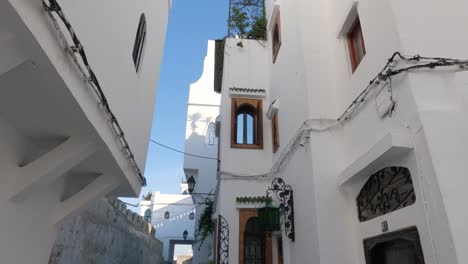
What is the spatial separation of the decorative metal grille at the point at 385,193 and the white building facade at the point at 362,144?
0.05 ft

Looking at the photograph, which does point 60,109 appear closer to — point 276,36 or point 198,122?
point 276,36

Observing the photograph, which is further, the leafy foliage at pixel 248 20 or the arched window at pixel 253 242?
the leafy foliage at pixel 248 20

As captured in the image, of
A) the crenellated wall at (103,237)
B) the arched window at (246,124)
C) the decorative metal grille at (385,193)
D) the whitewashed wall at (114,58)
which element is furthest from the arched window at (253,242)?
the decorative metal grille at (385,193)

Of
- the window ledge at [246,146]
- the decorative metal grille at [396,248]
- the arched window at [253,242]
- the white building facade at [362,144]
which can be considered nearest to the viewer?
the white building facade at [362,144]

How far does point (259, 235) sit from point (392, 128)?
555cm

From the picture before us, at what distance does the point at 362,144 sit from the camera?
4895mm

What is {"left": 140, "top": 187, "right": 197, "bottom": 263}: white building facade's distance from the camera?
933 inches

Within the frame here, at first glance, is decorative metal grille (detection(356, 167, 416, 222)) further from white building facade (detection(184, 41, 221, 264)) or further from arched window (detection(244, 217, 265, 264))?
white building facade (detection(184, 41, 221, 264))

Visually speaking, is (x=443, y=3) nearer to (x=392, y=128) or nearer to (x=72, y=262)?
(x=392, y=128)

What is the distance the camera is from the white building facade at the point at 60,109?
223 cm

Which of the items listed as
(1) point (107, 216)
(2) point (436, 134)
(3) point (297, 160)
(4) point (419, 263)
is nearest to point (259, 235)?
(3) point (297, 160)

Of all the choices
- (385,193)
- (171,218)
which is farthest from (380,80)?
(171,218)

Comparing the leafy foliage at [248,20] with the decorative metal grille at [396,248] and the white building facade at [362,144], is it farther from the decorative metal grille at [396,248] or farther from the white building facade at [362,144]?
the decorative metal grille at [396,248]

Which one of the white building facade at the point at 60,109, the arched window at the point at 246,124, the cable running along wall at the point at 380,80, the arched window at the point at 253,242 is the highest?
the arched window at the point at 246,124
